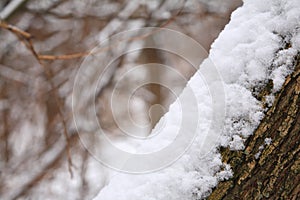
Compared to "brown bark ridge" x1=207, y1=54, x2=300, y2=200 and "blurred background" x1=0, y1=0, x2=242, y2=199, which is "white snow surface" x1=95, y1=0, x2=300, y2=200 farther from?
"blurred background" x1=0, y1=0, x2=242, y2=199

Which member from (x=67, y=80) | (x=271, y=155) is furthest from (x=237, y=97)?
(x=67, y=80)

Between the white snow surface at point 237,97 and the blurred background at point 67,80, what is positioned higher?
the white snow surface at point 237,97

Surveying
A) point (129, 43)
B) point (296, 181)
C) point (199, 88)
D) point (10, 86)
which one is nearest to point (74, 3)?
point (129, 43)

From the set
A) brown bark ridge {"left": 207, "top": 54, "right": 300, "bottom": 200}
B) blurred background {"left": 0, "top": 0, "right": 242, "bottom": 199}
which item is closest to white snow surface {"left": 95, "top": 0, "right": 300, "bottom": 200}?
brown bark ridge {"left": 207, "top": 54, "right": 300, "bottom": 200}

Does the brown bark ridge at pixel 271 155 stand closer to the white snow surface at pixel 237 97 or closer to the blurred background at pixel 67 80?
the white snow surface at pixel 237 97

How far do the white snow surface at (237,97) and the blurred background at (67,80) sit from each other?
1.10m

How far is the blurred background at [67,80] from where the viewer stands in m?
1.62

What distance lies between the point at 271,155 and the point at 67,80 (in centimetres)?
136

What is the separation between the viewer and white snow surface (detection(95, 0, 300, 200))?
1.40 ft

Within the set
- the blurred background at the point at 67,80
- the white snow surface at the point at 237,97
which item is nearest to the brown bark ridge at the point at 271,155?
the white snow surface at the point at 237,97

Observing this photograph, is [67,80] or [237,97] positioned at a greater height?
[237,97]

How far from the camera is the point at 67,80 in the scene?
168cm

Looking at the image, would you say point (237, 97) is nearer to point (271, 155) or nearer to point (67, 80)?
point (271, 155)

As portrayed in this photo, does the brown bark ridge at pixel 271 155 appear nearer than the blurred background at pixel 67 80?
Yes
